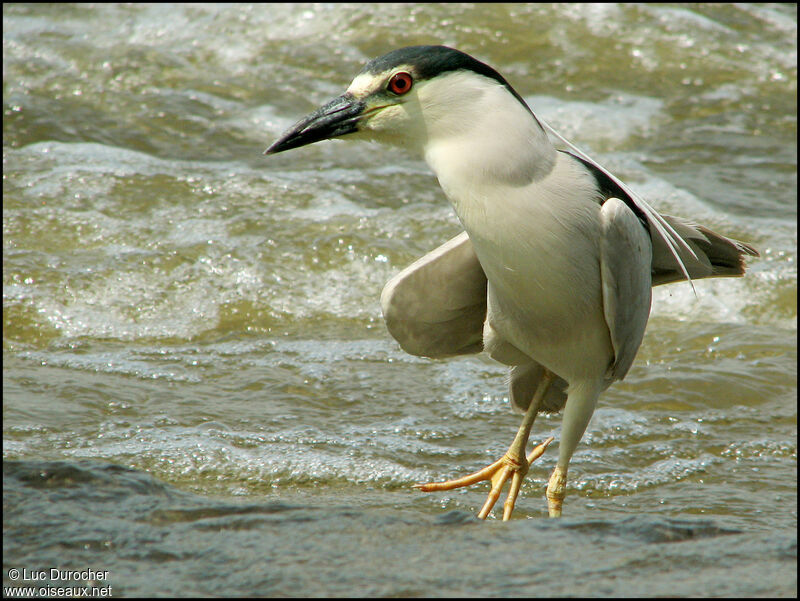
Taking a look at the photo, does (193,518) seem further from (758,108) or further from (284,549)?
(758,108)

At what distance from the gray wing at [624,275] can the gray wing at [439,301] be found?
57 centimetres

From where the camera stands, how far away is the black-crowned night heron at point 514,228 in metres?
3.13

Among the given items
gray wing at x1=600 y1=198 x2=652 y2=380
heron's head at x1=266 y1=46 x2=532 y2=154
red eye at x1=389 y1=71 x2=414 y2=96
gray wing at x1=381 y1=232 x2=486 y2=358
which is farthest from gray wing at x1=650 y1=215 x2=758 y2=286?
red eye at x1=389 y1=71 x2=414 y2=96

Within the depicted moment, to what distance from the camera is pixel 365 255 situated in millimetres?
6852

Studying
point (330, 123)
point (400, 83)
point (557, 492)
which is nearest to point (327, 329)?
point (557, 492)

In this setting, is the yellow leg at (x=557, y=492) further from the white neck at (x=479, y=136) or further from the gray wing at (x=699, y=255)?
the white neck at (x=479, y=136)

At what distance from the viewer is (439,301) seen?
12.7 ft

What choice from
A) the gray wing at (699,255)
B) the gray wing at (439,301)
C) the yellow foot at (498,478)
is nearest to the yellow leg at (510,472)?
the yellow foot at (498,478)

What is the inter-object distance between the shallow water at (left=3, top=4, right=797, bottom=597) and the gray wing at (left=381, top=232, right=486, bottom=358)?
2.13ft

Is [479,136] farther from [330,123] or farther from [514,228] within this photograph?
[330,123]

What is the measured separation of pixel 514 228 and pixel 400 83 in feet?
1.95

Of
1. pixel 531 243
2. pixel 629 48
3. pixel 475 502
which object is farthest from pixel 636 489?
pixel 629 48

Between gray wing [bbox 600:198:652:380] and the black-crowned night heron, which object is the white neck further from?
gray wing [bbox 600:198:652:380]

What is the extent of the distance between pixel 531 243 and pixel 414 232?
4095mm
